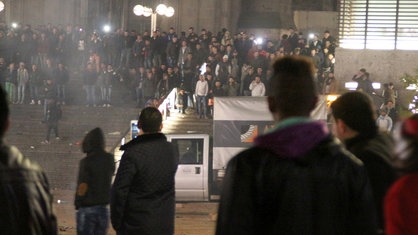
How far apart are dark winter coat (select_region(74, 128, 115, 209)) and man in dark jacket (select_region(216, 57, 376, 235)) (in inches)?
224

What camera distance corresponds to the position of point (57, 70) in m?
33.3

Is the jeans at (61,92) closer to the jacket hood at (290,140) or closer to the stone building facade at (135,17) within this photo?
the stone building facade at (135,17)

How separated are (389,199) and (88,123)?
27.3 metres

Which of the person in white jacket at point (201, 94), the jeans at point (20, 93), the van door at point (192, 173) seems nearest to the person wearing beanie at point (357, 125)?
the van door at point (192, 173)

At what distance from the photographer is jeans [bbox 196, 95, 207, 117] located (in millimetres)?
31641

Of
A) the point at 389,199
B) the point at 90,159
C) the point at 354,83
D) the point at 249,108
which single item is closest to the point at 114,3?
the point at 354,83

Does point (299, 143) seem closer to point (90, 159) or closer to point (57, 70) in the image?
point (90, 159)

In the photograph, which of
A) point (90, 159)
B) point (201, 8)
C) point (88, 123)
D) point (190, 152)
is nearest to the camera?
point (90, 159)

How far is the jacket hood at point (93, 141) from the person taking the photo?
9.64 meters

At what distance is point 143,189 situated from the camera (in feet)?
24.5

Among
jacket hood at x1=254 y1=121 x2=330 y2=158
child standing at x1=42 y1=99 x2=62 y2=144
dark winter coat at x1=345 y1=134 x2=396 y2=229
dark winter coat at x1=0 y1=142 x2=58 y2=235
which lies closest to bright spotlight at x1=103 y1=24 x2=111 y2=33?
child standing at x1=42 y1=99 x2=62 y2=144

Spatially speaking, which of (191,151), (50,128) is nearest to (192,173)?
(191,151)

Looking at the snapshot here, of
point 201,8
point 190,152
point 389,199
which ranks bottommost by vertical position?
point 190,152

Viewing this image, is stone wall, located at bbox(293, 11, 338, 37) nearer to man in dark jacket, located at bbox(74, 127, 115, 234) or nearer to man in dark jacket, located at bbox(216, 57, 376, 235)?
man in dark jacket, located at bbox(74, 127, 115, 234)
